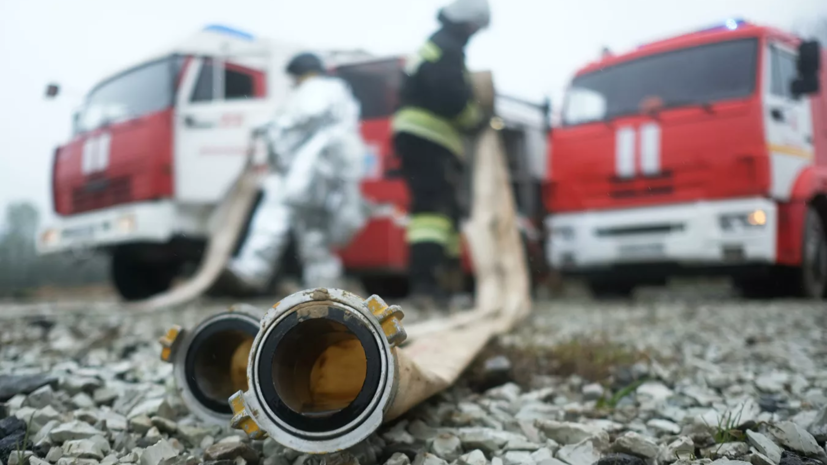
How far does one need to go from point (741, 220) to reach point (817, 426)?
375cm

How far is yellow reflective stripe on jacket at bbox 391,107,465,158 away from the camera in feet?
13.5

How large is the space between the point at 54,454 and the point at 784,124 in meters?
5.38

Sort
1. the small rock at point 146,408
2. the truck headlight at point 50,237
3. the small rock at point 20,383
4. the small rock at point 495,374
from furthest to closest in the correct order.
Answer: the truck headlight at point 50,237 < the small rock at point 495,374 < the small rock at point 20,383 < the small rock at point 146,408

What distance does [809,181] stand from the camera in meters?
5.41

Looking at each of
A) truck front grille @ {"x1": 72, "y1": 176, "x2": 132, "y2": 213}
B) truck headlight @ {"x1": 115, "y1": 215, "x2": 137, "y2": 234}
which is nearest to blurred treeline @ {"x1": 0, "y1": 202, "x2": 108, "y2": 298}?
truck front grille @ {"x1": 72, "y1": 176, "x2": 132, "y2": 213}

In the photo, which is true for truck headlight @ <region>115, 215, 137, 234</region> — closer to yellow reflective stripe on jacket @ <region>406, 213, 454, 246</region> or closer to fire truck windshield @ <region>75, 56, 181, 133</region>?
fire truck windshield @ <region>75, 56, 181, 133</region>

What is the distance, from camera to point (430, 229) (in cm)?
410

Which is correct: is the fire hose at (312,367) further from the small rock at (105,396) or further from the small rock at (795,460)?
the small rock at (795,460)

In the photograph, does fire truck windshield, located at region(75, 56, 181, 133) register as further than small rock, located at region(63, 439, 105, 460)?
Yes

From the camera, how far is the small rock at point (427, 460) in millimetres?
1398

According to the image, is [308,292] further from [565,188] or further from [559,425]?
[565,188]

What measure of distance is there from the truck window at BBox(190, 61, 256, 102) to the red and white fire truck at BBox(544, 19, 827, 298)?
2.75 metres

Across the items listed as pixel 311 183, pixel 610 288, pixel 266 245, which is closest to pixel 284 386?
pixel 266 245

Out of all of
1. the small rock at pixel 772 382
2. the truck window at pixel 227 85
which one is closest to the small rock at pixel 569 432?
the small rock at pixel 772 382
